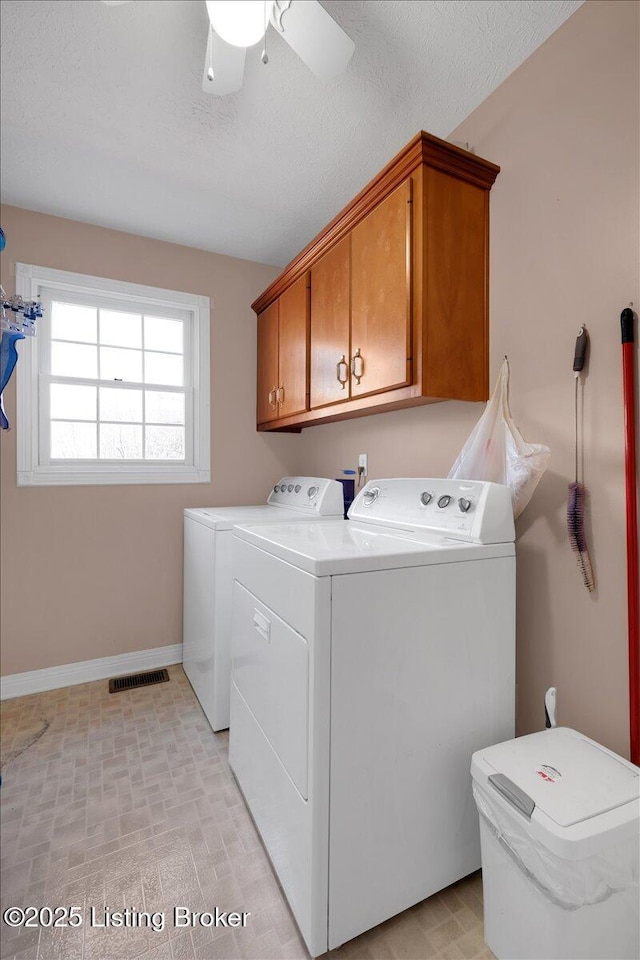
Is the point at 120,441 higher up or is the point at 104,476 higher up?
the point at 120,441

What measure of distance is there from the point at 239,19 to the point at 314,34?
22cm

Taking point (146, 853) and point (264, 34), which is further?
point (146, 853)

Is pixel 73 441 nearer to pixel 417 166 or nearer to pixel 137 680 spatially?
pixel 137 680

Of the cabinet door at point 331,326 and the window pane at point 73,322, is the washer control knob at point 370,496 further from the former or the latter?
the window pane at point 73,322

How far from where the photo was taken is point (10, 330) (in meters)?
1.34

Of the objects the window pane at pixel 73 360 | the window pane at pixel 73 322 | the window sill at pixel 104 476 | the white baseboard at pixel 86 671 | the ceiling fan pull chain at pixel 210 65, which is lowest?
the white baseboard at pixel 86 671

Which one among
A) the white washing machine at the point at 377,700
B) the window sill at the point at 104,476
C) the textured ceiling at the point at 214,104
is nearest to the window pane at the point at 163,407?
the window sill at the point at 104,476

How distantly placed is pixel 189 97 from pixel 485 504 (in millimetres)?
1831

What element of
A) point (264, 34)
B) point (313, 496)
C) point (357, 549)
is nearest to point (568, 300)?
point (357, 549)

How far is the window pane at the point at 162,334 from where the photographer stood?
2.74 meters

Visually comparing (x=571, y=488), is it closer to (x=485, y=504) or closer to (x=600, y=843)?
(x=485, y=504)

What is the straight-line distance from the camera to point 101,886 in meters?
1.27

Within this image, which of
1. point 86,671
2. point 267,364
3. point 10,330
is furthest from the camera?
point 267,364

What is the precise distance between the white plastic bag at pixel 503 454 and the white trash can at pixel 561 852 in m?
0.72
